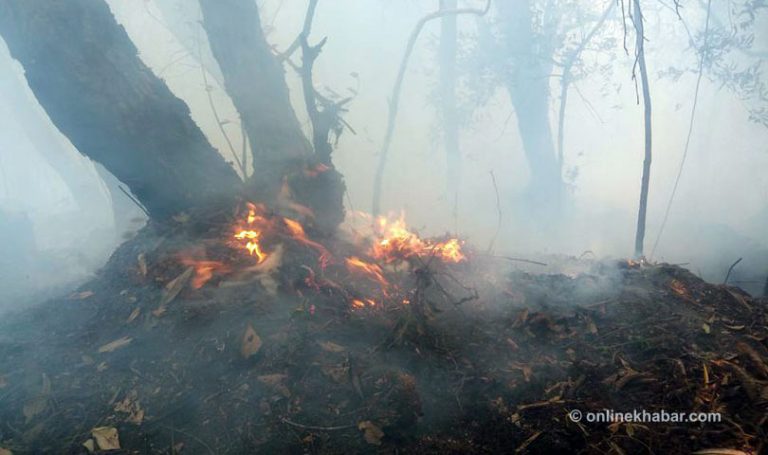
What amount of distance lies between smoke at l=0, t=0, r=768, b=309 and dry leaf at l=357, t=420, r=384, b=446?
535 centimetres

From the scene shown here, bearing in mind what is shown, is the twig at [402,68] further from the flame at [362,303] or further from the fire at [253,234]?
the flame at [362,303]

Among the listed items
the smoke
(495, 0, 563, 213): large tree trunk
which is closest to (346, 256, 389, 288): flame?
the smoke

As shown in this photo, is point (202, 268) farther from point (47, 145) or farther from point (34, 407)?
point (47, 145)

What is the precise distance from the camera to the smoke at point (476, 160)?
12500 millimetres

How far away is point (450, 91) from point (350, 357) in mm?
11954

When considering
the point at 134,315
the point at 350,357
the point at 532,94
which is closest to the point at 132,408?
the point at 134,315

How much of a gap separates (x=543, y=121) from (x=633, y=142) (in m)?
17.6

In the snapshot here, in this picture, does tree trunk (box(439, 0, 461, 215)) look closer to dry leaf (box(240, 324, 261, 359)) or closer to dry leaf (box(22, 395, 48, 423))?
dry leaf (box(240, 324, 261, 359))

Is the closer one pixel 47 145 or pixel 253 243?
pixel 253 243

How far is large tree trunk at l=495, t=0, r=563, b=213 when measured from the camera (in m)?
12.4

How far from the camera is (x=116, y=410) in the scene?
3076mm

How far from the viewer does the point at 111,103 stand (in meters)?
4.43

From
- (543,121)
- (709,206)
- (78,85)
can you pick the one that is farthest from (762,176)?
(78,85)

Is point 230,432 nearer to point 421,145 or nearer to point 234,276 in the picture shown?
point 234,276
